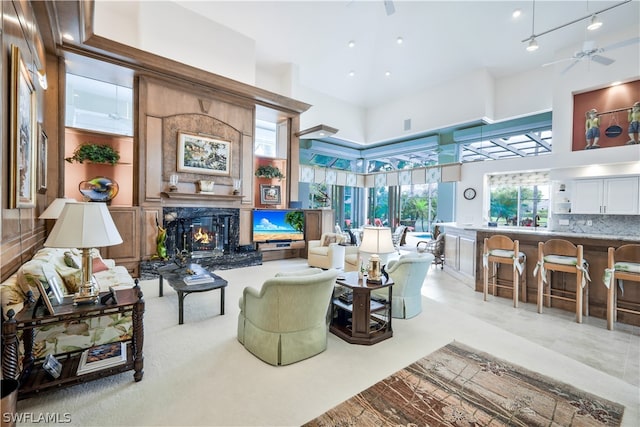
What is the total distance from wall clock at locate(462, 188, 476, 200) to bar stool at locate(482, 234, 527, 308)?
11.4 ft

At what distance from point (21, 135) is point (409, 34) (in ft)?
25.9

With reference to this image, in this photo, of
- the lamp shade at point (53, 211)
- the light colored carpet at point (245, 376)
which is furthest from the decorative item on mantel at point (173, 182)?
the light colored carpet at point (245, 376)

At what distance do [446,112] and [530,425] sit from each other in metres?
8.25

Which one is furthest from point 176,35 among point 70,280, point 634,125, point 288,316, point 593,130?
point 634,125

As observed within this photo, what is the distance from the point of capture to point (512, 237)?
4.68m

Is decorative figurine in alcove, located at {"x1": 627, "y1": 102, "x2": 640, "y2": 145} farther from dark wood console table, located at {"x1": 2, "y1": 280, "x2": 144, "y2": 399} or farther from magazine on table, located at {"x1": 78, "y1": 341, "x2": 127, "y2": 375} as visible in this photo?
magazine on table, located at {"x1": 78, "y1": 341, "x2": 127, "y2": 375}

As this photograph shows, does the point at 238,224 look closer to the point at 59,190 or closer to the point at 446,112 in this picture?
the point at 59,190

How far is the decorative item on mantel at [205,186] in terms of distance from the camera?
5852 mm

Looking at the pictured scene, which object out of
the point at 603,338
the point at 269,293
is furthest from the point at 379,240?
the point at 603,338

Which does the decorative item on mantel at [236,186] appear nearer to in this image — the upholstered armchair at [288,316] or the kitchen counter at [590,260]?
the upholstered armchair at [288,316]

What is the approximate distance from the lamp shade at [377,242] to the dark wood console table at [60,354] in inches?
82.5

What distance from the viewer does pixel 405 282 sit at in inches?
141

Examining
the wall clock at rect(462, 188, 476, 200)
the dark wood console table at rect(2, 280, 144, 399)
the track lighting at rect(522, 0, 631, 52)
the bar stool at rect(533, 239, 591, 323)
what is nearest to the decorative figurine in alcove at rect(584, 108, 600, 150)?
the track lighting at rect(522, 0, 631, 52)

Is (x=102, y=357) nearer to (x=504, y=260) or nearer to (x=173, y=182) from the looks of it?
(x=173, y=182)
